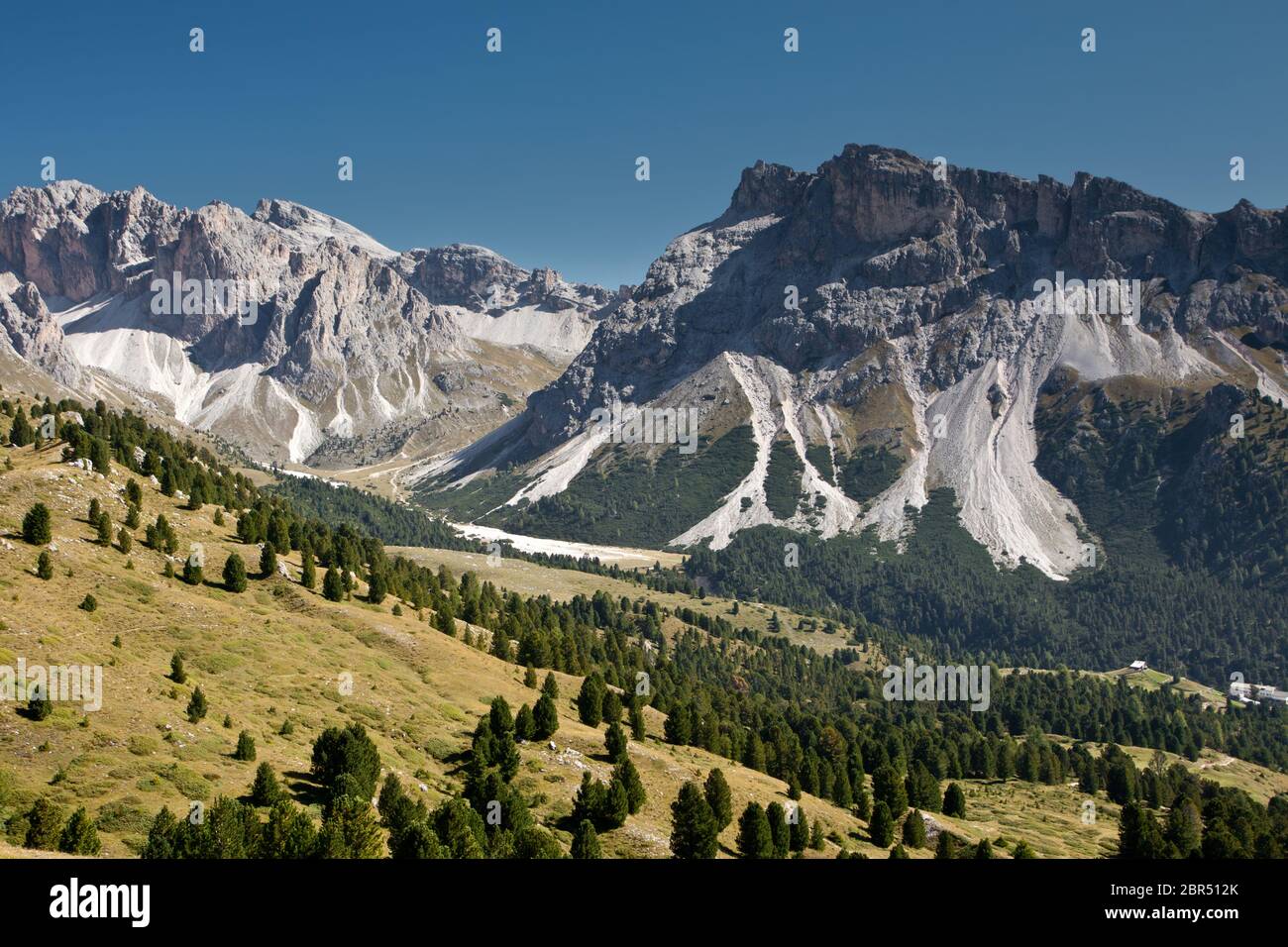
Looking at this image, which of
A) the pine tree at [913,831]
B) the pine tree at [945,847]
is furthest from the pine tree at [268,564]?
the pine tree at [945,847]

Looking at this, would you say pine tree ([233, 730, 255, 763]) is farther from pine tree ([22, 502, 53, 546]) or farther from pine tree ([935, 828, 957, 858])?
pine tree ([935, 828, 957, 858])

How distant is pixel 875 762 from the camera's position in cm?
13812

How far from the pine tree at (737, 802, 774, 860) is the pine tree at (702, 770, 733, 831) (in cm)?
331

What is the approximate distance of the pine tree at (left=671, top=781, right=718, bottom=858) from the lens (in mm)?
64438

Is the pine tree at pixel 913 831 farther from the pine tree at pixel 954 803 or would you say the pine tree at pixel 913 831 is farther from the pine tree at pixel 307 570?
the pine tree at pixel 307 570

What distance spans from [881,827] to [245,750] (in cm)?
5917

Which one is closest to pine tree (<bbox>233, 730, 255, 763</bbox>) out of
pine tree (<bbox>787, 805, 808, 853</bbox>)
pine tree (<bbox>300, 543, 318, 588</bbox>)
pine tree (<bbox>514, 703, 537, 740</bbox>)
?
pine tree (<bbox>514, 703, 537, 740</bbox>)

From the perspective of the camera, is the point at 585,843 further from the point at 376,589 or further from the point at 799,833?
the point at 376,589

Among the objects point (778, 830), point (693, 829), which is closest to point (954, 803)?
point (778, 830)

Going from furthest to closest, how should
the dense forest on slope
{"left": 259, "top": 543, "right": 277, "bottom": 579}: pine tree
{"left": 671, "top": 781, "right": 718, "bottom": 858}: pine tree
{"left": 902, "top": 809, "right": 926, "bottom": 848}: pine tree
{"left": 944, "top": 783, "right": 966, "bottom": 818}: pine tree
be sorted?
{"left": 944, "top": 783, "right": 966, "bottom": 818}: pine tree < {"left": 259, "top": 543, "right": 277, "bottom": 579}: pine tree < {"left": 902, "top": 809, "right": 926, "bottom": 848}: pine tree < {"left": 671, "top": 781, "right": 718, "bottom": 858}: pine tree < the dense forest on slope

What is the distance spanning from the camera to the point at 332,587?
10562 centimetres

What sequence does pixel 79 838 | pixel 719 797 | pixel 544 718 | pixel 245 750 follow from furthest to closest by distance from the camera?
pixel 544 718 < pixel 719 797 < pixel 245 750 < pixel 79 838

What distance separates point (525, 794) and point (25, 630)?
39540 mm
